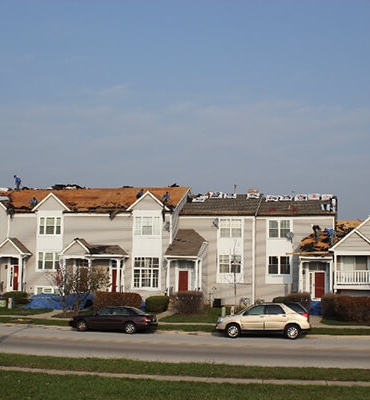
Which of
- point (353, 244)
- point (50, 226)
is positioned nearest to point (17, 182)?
point (50, 226)

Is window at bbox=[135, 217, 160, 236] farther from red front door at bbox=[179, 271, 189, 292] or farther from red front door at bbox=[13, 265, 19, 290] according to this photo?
red front door at bbox=[13, 265, 19, 290]

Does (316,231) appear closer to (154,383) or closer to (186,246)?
(186,246)

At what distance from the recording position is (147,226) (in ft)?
147

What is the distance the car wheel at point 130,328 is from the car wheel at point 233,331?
467 cm

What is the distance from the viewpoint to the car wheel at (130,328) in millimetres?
29641

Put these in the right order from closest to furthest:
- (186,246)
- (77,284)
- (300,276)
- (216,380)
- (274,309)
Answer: (216,380) < (274,309) < (77,284) < (300,276) < (186,246)

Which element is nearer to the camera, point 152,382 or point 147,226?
point 152,382

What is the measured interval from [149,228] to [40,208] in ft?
28.1

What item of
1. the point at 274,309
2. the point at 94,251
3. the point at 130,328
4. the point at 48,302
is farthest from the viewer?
the point at 94,251

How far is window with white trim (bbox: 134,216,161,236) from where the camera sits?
146 ft

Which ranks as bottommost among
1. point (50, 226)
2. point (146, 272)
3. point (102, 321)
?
point (102, 321)

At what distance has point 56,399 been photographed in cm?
Result: 1397

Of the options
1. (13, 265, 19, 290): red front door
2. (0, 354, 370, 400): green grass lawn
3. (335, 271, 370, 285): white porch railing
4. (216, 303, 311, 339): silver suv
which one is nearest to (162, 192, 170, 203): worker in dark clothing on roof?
(13, 265, 19, 290): red front door

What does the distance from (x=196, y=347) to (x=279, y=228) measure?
2109cm
